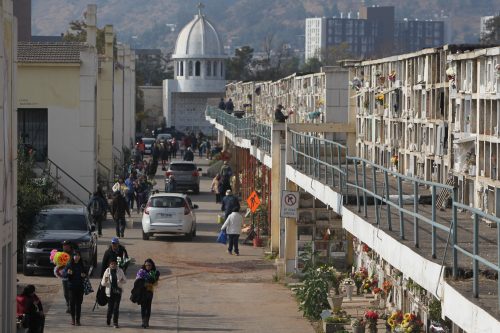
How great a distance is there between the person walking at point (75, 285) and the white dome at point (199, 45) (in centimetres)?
10191

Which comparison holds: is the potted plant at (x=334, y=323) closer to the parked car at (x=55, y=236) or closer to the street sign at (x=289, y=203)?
the street sign at (x=289, y=203)

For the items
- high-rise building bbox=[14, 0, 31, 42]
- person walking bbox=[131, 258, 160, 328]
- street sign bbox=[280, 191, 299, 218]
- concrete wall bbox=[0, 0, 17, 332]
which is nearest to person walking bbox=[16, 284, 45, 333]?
concrete wall bbox=[0, 0, 17, 332]

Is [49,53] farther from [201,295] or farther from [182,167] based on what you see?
[201,295]

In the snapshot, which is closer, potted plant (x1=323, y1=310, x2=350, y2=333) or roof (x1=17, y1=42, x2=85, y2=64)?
potted plant (x1=323, y1=310, x2=350, y2=333)

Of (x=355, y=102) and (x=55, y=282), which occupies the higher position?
(x=355, y=102)

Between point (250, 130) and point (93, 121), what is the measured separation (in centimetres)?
491

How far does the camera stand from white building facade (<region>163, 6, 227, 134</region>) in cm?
11925

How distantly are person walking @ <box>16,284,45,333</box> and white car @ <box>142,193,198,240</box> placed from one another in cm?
1476

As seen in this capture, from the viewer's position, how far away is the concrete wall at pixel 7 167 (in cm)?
1839

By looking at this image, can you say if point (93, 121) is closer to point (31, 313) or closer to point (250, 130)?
point (250, 130)

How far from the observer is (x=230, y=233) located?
108 feet

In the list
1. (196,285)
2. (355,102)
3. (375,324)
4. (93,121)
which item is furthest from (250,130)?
(375,324)

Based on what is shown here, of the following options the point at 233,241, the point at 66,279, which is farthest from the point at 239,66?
the point at 66,279

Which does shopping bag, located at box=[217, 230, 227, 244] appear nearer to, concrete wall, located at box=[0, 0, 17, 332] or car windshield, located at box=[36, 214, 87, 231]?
car windshield, located at box=[36, 214, 87, 231]
